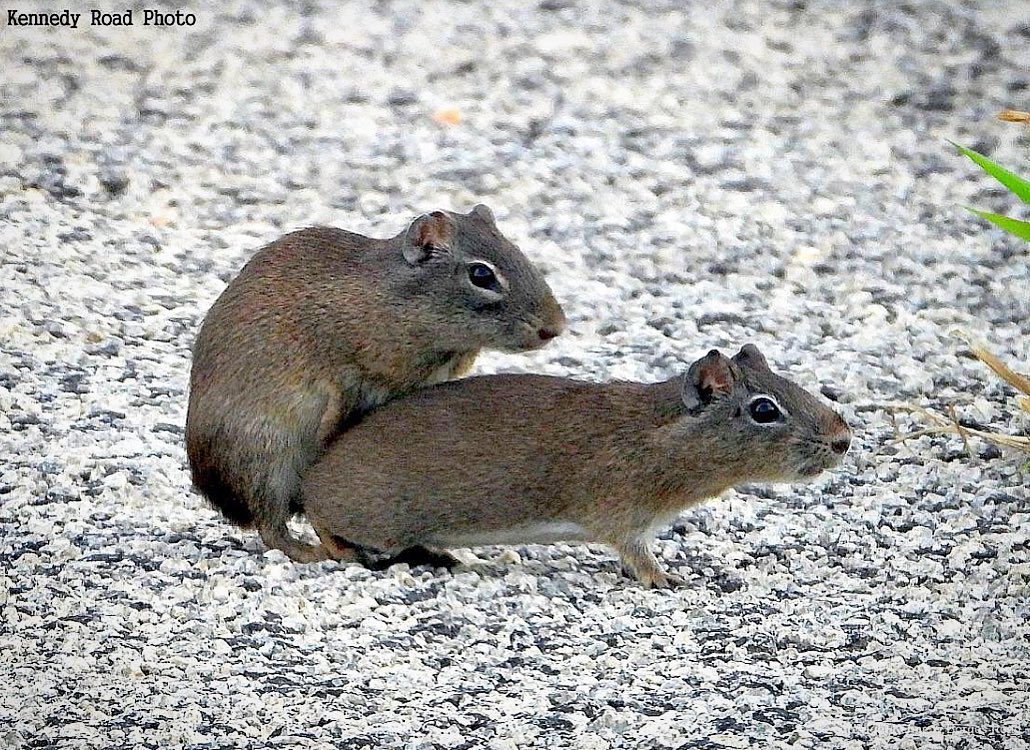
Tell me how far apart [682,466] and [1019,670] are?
1.12 m

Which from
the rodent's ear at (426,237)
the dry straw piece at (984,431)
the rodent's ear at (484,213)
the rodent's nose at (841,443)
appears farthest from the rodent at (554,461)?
the dry straw piece at (984,431)

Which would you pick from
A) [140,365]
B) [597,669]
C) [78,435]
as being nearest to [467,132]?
[140,365]

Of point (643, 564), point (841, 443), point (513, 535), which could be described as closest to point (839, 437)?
point (841, 443)

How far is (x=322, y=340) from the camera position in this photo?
16.9 ft

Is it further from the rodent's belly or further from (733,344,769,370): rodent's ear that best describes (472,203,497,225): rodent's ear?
the rodent's belly

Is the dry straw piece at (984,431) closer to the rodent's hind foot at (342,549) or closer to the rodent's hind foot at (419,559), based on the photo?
the rodent's hind foot at (419,559)

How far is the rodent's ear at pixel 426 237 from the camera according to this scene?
518 centimetres

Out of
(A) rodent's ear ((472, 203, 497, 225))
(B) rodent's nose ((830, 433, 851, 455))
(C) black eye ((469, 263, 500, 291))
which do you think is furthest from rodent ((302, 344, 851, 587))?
(A) rodent's ear ((472, 203, 497, 225))

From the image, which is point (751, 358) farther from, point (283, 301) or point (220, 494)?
point (220, 494)

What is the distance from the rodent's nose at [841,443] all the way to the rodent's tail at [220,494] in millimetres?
1728

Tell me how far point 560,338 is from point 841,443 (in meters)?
2.01

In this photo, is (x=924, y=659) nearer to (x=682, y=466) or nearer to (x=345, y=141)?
(x=682, y=466)

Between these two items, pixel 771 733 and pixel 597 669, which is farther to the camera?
pixel 597 669

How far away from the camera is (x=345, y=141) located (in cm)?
847
